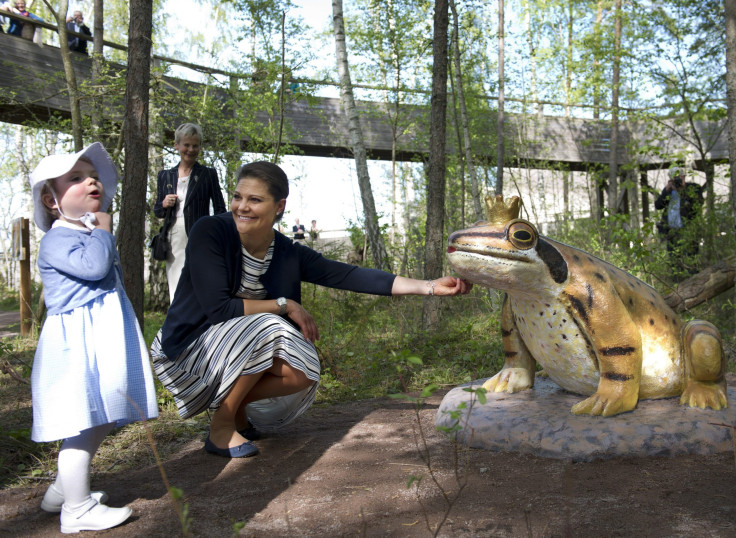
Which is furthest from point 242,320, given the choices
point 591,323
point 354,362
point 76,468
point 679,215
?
point 679,215

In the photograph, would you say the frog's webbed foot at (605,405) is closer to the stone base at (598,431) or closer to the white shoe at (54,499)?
the stone base at (598,431)

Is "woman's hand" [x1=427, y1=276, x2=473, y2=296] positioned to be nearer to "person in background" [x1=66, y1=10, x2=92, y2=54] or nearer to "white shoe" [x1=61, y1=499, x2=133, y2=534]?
"white shoe" [x1=61, y1=499, x2=133, y2=534]

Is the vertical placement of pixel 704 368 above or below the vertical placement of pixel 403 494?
above

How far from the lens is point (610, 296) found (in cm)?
300

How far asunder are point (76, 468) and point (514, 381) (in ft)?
7.82

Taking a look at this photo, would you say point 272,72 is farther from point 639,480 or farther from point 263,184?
point 639,480

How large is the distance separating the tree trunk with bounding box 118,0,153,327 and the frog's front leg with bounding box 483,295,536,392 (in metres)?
2.96

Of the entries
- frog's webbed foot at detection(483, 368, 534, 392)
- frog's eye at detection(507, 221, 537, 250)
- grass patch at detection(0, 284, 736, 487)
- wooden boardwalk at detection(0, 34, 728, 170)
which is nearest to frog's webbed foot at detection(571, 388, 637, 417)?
frog's webbed foot at detection(483, 368, 534, 392)

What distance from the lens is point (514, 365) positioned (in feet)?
→ 11.8

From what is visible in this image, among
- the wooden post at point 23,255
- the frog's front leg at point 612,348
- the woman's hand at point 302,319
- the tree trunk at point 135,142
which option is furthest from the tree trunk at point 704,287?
the wooden post at point 23,255

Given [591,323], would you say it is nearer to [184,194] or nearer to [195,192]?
[195,192]

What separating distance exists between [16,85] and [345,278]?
744 centimetres

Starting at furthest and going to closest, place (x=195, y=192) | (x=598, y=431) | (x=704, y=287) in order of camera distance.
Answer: (x=704, y=287) → (x=195, y=192) → (x=598, y=431)

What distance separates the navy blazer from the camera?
203 inches
